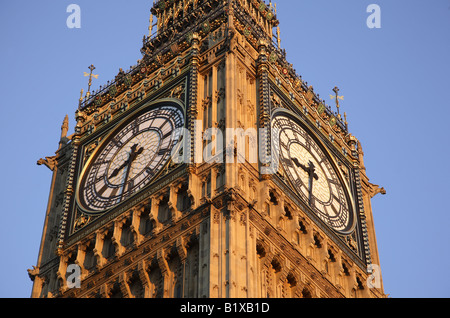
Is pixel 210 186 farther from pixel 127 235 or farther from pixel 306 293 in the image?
pixel 306 293

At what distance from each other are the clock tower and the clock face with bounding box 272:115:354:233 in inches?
2.9

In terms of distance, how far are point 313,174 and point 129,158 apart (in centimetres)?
740

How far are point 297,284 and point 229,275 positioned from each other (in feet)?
15.8

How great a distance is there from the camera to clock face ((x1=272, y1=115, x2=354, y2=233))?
5025 centimetres

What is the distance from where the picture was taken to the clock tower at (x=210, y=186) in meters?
45.3

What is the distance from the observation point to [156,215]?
155 feet

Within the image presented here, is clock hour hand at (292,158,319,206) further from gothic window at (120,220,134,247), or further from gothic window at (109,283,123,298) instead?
gothic window at (109,283,123,298)

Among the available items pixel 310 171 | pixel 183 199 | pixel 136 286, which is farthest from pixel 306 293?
pixel 310 171

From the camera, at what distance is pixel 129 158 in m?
51.1

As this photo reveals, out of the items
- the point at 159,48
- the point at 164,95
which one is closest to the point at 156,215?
the point at 164,95

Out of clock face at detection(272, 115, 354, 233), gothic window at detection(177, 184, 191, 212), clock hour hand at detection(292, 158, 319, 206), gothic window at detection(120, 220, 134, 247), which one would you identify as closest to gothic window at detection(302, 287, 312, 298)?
clock face at detection(272, 115, 354, 233)

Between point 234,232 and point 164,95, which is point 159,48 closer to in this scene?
point 164,95

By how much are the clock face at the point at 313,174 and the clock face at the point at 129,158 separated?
436 centimetres
